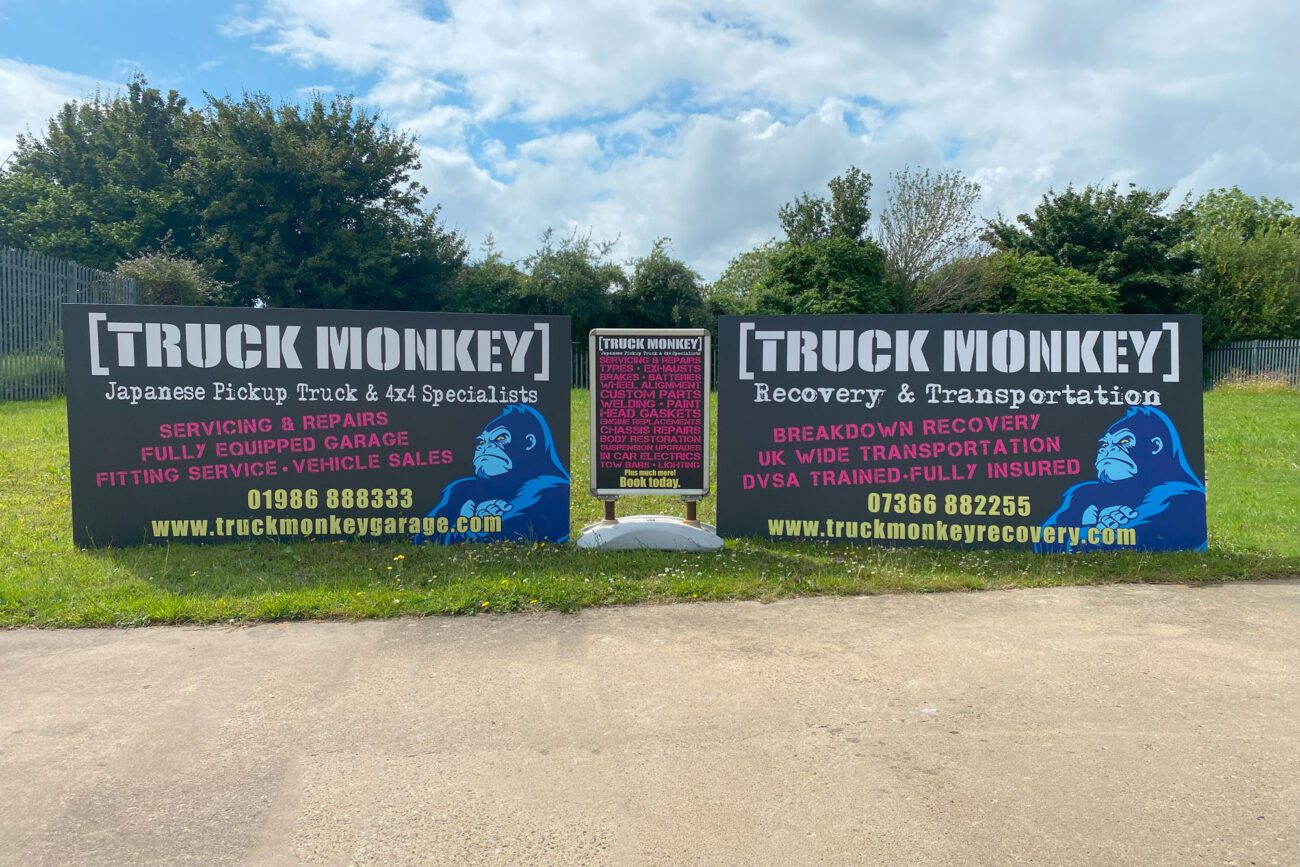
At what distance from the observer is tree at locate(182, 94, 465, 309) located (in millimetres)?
33062

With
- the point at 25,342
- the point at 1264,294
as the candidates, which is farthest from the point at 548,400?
the point at 1264,294

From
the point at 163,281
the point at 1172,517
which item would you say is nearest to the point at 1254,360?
the point at 1172,517

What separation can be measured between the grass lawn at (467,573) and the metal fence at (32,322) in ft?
42.2

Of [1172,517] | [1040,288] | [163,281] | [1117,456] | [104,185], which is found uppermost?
[104,185]

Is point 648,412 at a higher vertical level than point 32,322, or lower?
lower

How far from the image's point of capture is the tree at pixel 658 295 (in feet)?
114

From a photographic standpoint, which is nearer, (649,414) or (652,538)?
(652,538)

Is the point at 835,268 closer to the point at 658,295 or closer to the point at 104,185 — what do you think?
the point at 658,295

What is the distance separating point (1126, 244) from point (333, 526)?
39174 millimetres

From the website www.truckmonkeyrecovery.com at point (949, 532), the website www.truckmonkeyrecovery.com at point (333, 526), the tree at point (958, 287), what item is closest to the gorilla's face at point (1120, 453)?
the website www.truckmonkeyrecovery.com at point (949, 532)

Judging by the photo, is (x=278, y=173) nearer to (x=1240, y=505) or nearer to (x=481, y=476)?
(x=481, y=476)

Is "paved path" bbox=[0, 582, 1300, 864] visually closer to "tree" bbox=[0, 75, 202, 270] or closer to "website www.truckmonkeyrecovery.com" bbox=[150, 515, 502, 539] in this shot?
"website www.truckmonkeyrecovery.com" bbox=[150, 515, 502, 539]

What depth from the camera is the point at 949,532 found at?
8219mm

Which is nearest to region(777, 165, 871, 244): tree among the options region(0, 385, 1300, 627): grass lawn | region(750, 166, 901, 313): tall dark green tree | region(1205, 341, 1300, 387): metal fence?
region(750, 166, 901, 313): tall dark green tree
